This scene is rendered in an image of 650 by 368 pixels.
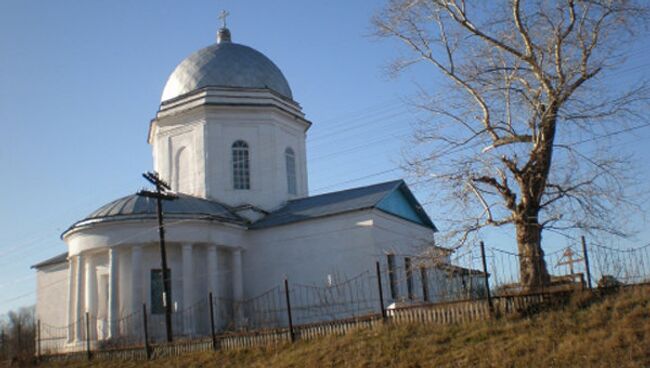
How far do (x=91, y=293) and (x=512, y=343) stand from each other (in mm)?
15757

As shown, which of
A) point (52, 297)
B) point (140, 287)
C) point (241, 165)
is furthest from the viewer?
point (52, 297)

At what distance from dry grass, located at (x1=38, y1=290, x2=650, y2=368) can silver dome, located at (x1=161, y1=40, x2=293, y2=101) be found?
1570 cm

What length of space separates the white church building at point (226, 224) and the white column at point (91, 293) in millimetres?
35

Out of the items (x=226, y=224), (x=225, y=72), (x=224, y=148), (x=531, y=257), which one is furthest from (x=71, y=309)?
(x=531, y=257)

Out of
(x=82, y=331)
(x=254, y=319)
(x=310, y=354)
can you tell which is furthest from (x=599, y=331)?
(x=82, y=331)

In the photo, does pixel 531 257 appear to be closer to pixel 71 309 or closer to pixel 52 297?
pixel 71 309

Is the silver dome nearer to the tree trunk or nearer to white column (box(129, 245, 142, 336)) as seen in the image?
white column (box(129, 245, 142, 336))

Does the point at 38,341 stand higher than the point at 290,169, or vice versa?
the point at 290,169

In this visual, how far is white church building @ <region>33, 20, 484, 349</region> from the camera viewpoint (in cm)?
2197

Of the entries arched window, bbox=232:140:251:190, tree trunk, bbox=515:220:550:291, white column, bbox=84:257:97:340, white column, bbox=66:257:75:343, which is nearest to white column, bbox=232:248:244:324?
arched window, bbox=232:140:251:190

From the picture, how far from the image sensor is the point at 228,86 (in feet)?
89.0

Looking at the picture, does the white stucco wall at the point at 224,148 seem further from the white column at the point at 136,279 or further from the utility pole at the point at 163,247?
the utility pole at the point at 163,247

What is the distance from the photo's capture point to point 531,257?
13.7m

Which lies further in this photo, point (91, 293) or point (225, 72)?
point (225, 72)
